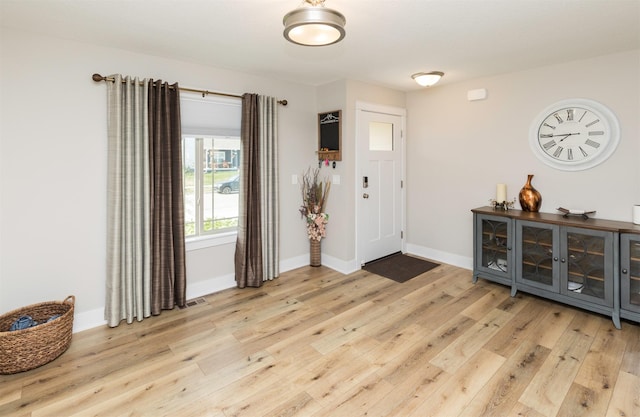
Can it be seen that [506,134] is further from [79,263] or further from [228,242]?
[79,263]

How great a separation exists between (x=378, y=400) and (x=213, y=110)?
307cm

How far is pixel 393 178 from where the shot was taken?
15.9 ft

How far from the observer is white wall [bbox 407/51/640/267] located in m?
3.19

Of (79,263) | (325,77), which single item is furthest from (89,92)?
(325,77)

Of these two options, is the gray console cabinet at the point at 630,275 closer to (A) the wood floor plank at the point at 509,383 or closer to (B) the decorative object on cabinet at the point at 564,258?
(B) the decorative object on cabinet at the point at 564,258

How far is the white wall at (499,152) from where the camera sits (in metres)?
3.19

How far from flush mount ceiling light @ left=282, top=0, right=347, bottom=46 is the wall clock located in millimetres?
2757

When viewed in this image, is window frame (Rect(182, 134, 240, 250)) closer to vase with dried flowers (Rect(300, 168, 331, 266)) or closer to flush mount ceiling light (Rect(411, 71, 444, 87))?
vase with dried flowers (Rect(300, 168, 331, 266))

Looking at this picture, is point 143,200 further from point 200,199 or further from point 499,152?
point 499,152

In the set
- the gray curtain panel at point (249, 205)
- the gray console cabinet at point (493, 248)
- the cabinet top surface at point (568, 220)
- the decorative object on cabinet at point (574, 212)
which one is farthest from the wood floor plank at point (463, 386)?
the gray curtain panel at point (249, 205)

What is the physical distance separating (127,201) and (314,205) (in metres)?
2.19

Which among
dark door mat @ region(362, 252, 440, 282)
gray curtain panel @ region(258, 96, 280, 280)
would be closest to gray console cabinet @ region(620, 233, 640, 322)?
dark door mat @ region(362, 252, 440, 282)

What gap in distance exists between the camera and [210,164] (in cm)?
371

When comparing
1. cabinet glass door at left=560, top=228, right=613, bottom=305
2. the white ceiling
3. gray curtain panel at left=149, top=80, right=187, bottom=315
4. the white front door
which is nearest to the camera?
the white ceiling
